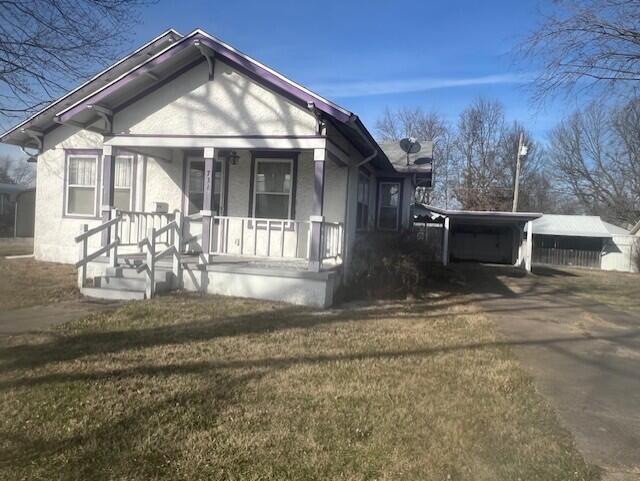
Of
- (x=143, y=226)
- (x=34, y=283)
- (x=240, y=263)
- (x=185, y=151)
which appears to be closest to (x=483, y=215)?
(x=185, y=151)

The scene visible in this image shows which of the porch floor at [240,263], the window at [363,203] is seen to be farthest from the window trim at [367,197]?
the porch floor at [240,263]

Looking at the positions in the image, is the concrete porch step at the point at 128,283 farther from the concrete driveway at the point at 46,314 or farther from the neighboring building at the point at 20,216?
the neighboring building at the point at 20,216

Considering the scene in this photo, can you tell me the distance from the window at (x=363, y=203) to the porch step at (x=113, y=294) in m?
6.22

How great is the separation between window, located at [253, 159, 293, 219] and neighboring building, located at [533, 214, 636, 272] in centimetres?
2514

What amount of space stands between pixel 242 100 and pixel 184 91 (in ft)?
3.96

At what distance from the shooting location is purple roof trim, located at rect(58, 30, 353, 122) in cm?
878

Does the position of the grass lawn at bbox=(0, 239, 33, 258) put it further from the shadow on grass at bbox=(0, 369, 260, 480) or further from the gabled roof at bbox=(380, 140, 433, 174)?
the shadow on grass at bbox=(0, 369, 260, 480)

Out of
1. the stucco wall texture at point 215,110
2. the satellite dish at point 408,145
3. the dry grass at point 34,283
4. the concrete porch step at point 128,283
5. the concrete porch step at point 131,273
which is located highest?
the satellite dish at point 408,145

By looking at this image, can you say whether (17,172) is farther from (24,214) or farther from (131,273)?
(131,273)

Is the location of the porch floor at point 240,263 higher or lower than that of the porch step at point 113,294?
higher

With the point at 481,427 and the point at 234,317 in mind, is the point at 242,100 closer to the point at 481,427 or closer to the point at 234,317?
the point at 234,317

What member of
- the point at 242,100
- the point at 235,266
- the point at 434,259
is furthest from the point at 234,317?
the point at 434,259

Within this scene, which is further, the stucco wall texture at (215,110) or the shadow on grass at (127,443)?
the stucco wall texture at (215,110)

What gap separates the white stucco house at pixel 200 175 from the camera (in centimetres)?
930
